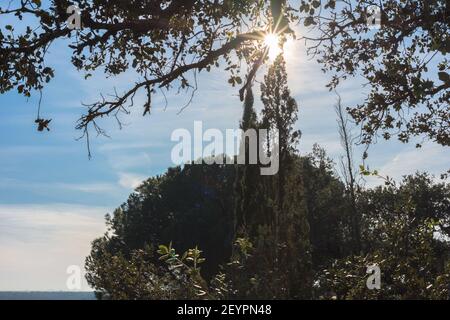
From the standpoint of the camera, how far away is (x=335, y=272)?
5.17 metres

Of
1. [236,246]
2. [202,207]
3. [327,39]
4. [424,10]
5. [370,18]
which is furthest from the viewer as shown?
[202,207]

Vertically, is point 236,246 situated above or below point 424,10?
below

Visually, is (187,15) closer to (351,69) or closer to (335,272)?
(351,69)

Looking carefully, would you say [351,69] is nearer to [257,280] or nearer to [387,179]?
[387,179]

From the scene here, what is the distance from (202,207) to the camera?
4734 centimetres

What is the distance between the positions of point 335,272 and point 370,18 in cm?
656

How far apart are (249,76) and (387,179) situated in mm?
4463

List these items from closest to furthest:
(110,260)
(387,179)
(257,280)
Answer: (257,280)
(110,260)
(387,179)
